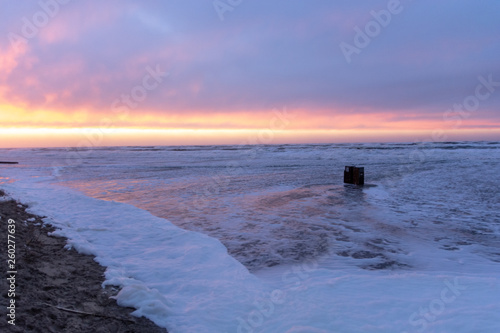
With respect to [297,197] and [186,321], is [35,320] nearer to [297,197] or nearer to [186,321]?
[186,321]

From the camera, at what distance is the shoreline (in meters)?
3.07

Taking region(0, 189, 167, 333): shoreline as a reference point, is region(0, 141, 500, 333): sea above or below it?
below

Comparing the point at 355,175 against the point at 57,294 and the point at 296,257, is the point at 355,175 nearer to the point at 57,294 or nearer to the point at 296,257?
the point at 296,257

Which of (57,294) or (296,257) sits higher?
(57,294)

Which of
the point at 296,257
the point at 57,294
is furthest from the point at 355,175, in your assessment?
the point at 57,294

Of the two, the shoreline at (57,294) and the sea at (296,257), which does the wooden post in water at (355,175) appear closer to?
the sea at (296,257)

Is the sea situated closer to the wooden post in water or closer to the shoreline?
the shoreline

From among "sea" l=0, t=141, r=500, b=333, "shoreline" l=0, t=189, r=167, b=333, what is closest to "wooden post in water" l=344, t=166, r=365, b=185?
"sea" l=0, t=141, r=500, b=333

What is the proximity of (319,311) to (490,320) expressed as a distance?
1784 millimetres

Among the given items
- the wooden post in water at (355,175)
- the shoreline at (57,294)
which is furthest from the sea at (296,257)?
the wooden post in water at (355,175)

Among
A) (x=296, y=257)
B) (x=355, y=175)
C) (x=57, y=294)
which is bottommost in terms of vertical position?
(x=296, y=257)

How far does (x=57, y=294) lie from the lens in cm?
366

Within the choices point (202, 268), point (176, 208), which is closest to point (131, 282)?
point (202, 268)

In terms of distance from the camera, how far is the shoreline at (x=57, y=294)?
307cm
